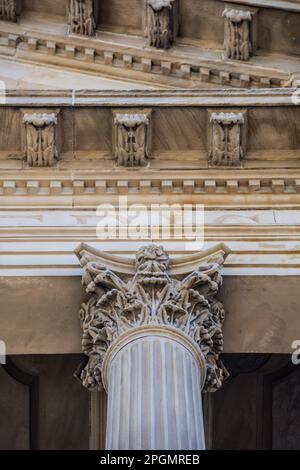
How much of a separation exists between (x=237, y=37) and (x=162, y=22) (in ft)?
3.91

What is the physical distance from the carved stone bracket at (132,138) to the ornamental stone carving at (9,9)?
189 inches

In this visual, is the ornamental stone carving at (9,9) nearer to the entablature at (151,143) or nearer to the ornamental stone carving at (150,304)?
the entablature at (151,143)

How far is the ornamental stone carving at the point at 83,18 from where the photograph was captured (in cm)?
2316

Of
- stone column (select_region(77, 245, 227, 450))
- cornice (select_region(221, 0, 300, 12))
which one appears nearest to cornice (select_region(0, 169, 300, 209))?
stone column (select_region(77, 245, 227, 450))

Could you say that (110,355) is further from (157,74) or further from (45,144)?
(157,74)

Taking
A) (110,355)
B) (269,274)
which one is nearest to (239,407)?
(269,274)

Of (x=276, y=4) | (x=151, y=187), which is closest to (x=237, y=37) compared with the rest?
(x=276, y=4)

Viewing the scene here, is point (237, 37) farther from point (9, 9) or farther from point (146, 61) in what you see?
point (9, 9)

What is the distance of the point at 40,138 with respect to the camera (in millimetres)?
19828

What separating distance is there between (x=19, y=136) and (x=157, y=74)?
11.9ft

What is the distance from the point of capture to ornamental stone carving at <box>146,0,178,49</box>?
22.6 meters

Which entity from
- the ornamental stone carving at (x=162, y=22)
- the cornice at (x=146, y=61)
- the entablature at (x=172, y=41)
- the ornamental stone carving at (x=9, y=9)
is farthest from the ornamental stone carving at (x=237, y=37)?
the ornamental stone carving at (x=9, y=9)

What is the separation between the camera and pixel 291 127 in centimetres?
1995
